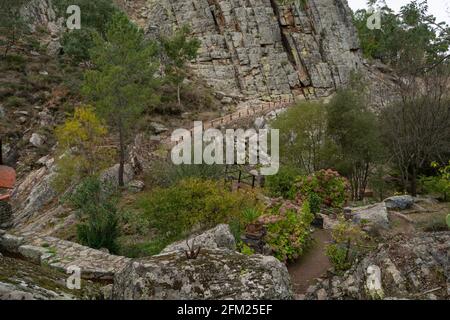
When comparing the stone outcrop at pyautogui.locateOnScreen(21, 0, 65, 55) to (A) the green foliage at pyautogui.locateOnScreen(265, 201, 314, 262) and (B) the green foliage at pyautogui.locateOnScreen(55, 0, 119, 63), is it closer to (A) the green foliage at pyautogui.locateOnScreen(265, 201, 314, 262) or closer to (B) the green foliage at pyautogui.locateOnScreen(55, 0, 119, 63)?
(B) the green foliage at pyautogui.locateOnScreen(55, 0, 119, 63)

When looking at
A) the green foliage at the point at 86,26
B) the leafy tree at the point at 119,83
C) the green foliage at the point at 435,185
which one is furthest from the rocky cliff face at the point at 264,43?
the green foliage at the point at 435,185

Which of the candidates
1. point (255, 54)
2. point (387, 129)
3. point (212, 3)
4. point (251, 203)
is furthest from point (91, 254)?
point (212, 3)

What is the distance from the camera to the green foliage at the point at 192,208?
12.6 meters

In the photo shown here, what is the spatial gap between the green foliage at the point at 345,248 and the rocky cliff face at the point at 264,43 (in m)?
31.7

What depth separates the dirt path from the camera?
10.6 meters

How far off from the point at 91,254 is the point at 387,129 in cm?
1824

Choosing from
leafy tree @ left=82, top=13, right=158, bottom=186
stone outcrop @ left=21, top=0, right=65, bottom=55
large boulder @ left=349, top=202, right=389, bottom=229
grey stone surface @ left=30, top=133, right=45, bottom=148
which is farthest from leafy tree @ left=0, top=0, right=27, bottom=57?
large boulder @ left=349, top=202, right=389, bottom=229

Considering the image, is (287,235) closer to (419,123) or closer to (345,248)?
(345,248)

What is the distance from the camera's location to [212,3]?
156 feet

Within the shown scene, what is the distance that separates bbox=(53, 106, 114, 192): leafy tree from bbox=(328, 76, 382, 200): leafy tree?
12.7 meters

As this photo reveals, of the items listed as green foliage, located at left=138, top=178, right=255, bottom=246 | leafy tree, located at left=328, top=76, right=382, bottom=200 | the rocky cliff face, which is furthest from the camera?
the rocky cliff face

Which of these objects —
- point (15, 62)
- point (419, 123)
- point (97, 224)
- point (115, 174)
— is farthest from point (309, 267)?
point (15, 62)

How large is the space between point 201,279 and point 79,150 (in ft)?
58.2

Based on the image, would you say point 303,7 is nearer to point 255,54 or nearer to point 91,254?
point 255,54
